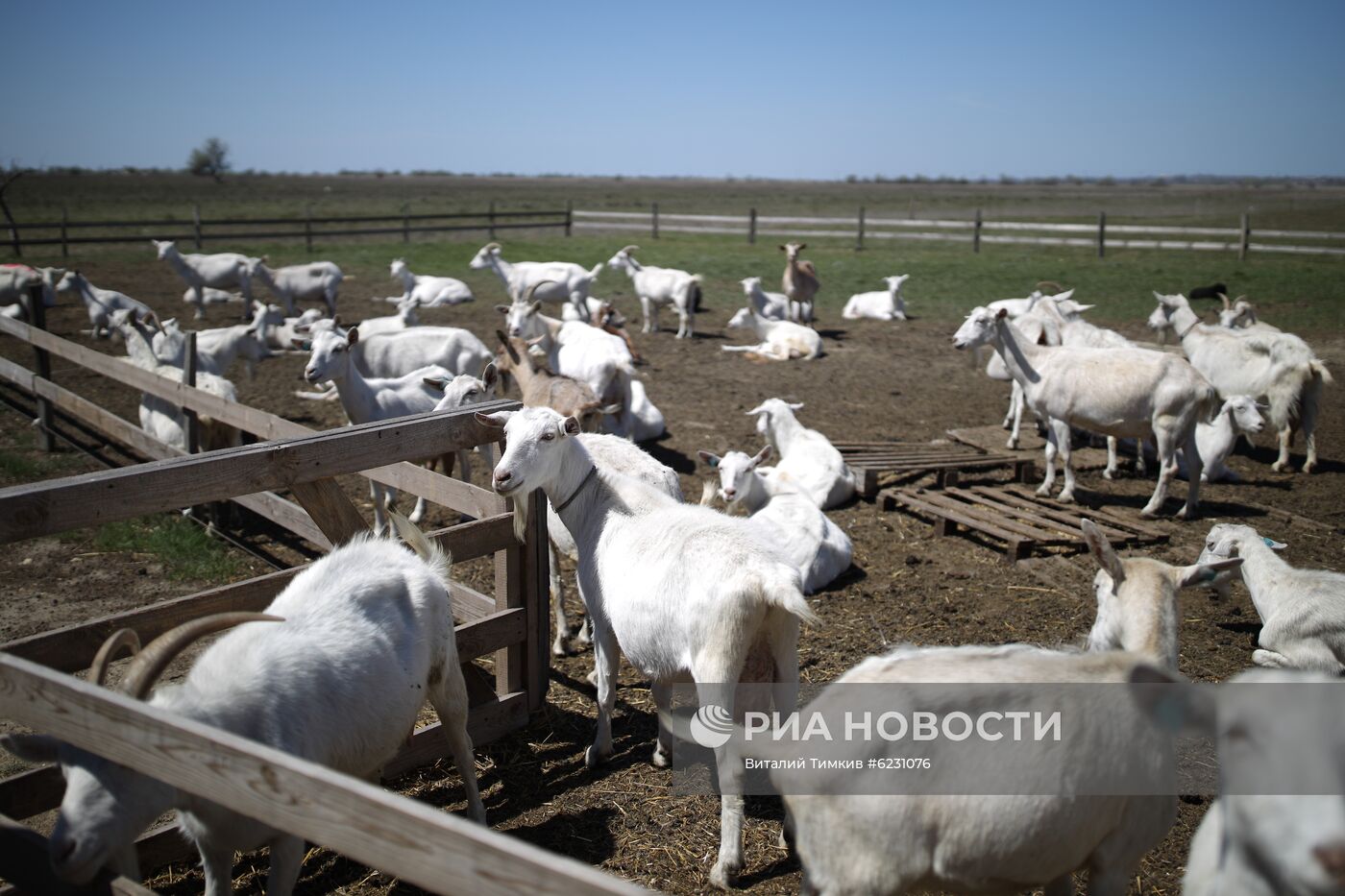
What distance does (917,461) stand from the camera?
10.4 metres

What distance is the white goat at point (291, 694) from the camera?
2.79 meters

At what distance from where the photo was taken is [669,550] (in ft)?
15.4

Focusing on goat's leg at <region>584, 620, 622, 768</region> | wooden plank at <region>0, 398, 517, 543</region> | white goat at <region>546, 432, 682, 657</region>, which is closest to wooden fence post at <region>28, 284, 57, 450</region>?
white goat at <region>546, 432, 682, 657</region>

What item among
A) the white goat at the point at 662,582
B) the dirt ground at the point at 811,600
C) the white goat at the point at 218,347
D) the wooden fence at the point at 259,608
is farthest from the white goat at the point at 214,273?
the white goat at the point at 662,582

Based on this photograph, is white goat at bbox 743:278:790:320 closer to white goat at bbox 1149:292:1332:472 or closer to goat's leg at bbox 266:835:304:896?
white goat at bbox 1149:292:1332:472

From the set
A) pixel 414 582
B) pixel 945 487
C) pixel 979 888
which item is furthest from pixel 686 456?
pixel 979 888

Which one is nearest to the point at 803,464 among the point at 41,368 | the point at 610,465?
the point at 610,465

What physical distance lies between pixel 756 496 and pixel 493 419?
3905 millimetres

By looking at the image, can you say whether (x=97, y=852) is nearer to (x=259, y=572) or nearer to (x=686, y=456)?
(x=259, y=572)

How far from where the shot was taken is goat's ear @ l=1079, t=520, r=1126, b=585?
3.83 metres

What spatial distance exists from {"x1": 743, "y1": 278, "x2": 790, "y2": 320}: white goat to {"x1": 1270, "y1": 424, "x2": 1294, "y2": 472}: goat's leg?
464 inches

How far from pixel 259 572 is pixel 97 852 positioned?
18.4ft

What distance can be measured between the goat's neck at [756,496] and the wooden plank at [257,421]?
3.28 metres

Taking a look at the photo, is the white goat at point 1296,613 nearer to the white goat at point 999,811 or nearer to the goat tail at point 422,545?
the white goat at point 999,811
